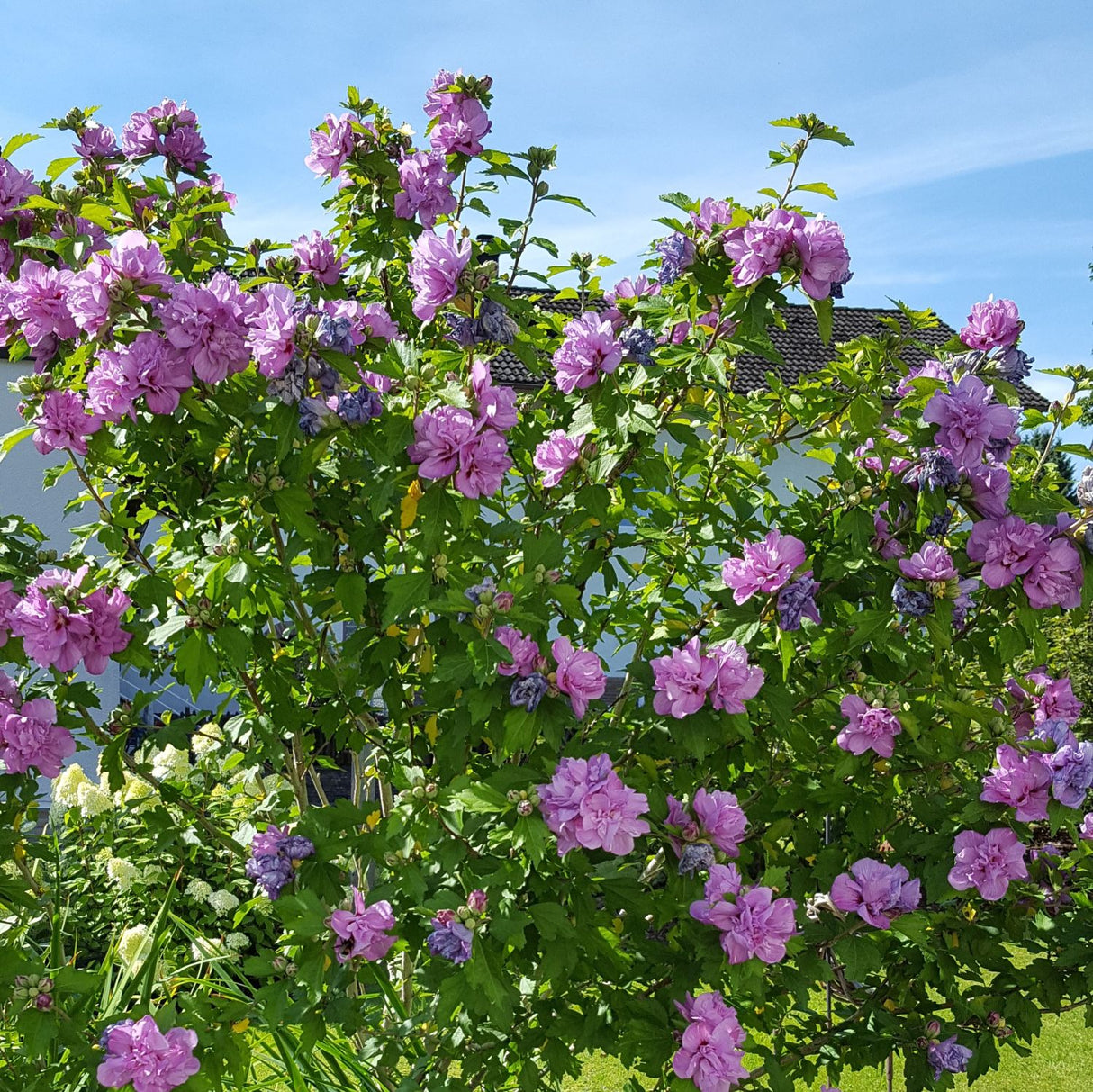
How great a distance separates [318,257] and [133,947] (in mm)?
2324

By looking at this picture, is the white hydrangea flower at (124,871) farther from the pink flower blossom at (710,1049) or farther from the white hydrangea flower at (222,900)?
the pink flower blossom at (710,1049)

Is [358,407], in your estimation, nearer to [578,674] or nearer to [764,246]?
[578,674]

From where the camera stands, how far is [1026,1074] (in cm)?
524

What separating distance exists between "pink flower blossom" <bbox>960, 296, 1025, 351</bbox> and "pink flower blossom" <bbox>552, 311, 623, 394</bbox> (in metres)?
0.93

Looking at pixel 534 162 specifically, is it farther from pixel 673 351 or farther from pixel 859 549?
pixel 859 549

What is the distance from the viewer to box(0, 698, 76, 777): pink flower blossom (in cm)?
249

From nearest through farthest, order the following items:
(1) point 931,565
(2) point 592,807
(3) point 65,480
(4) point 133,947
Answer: (2) point 592,807, (1) point 931,565, (4) point 133,947, (3) point 65,480

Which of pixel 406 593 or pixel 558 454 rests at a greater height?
pixel 558 454

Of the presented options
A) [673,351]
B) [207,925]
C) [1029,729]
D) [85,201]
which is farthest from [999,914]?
[207,925]

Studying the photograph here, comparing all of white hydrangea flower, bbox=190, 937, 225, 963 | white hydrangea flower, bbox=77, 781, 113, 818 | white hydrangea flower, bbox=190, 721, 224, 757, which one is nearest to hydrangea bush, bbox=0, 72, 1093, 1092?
white hydrangea flower, bbox=190, 721, 224, 757

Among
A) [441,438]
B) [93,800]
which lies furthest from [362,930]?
[93,800]

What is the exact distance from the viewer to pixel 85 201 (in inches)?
106

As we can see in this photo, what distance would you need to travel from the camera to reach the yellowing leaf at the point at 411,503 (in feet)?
7.31

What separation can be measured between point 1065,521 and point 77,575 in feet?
6.97
